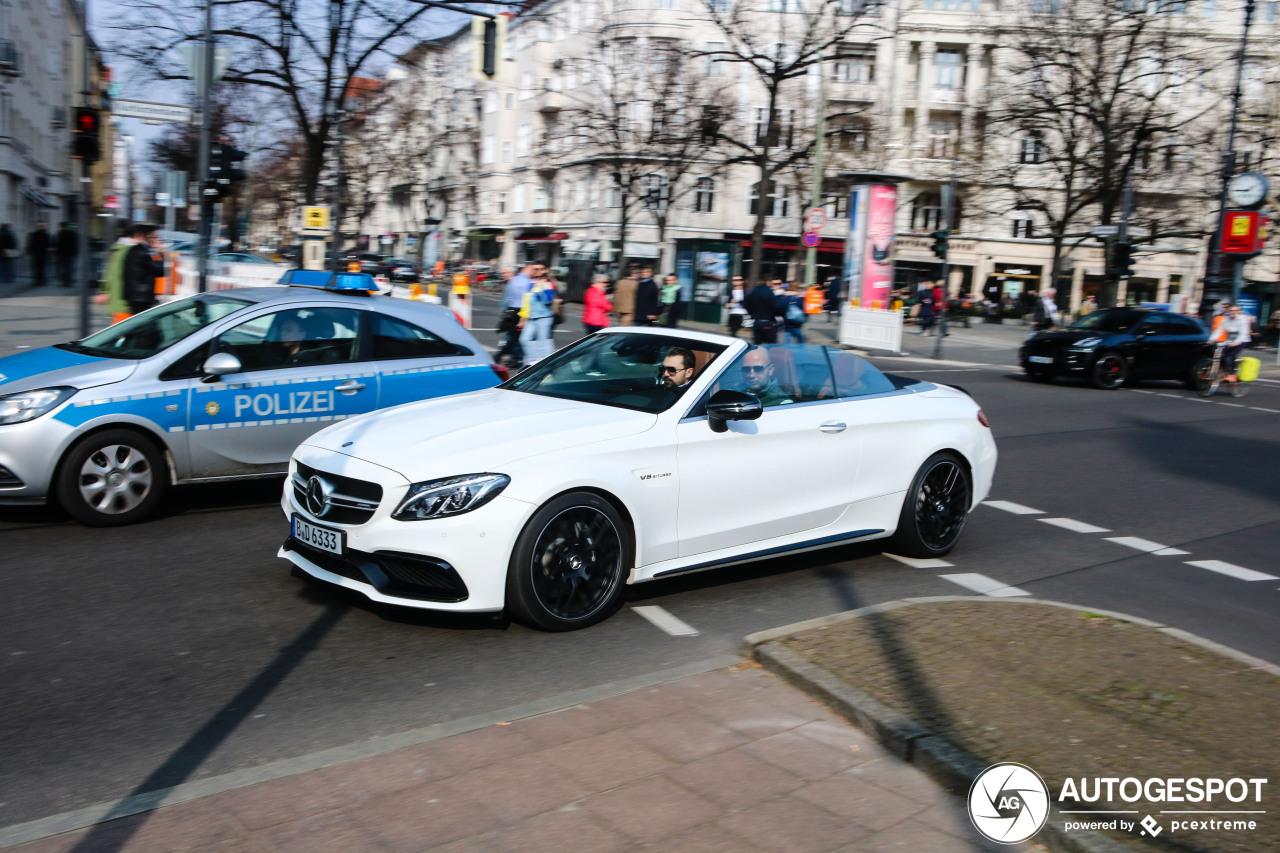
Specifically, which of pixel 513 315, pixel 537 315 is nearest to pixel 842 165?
pixel 513 315

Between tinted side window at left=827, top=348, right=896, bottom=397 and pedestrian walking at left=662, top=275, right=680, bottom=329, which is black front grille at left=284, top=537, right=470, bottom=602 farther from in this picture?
pedestrian walking at left=662, top=275, right=680, bottom=329

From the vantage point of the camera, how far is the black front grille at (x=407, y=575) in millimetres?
5133

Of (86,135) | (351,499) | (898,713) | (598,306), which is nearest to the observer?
(898,713)

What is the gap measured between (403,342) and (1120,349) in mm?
16648

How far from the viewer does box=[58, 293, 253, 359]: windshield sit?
299 inches

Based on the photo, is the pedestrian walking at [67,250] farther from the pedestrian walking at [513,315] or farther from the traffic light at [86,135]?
the traffic light at [86,135]

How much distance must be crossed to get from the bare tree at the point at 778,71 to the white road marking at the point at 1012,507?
932 inches

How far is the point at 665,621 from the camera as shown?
19.1 ft

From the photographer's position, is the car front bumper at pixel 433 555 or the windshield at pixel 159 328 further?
the windshield at pixel 159 328

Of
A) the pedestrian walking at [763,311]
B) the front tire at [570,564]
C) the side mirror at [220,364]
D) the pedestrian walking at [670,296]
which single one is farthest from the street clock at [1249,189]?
the front tire at [570,564]

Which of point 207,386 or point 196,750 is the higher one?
point 207,386

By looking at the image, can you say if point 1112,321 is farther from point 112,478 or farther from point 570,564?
point 112,478

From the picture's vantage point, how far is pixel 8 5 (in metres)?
42.8

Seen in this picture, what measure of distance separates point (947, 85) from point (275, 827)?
6496cm
